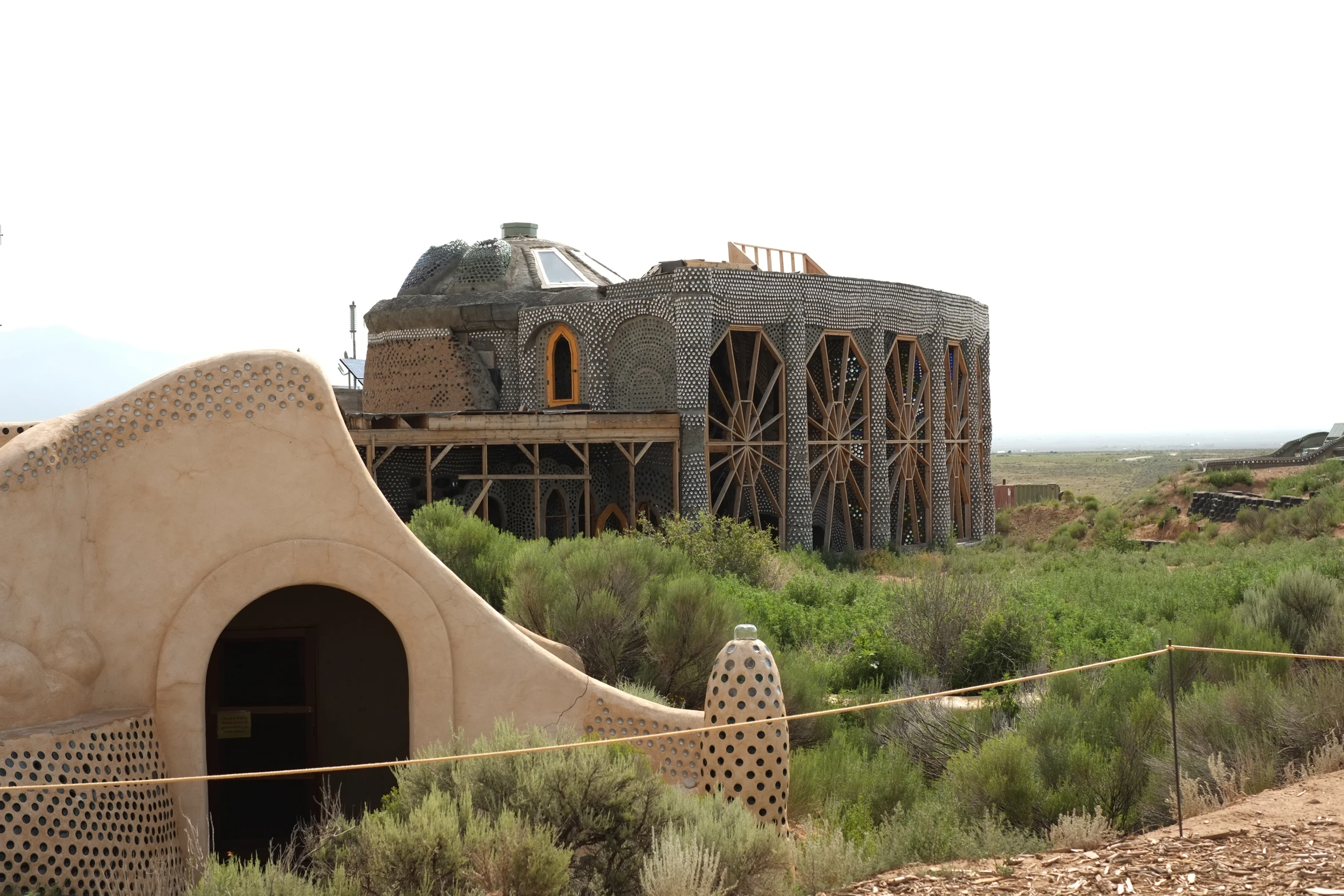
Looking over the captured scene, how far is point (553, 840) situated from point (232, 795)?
4683 millimetres

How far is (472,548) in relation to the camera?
17172 mm

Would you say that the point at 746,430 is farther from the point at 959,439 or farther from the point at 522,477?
the point at 959,439

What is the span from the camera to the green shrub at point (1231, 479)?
1503 inches

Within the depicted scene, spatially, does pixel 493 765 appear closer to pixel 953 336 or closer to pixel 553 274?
pixel 553 274

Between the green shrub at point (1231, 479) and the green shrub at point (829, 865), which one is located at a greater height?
the green shrub at point (1231, 479)

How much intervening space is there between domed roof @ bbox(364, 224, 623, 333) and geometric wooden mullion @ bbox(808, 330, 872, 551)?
5847 millimetres

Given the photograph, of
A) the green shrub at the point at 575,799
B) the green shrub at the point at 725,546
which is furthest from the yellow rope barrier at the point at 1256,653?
the green shrub at the point at 725,546

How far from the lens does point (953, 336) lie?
34.0m

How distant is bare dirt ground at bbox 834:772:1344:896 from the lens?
246 inches

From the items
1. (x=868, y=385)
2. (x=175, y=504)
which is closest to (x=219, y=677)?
(x=175, y=504)

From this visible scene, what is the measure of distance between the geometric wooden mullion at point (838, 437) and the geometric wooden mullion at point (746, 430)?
914 mm

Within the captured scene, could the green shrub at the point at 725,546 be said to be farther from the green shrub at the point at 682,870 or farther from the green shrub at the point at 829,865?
the green shrub at the point at 682,870

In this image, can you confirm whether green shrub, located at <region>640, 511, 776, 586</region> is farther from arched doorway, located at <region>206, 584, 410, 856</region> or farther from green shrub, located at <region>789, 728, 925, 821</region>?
green shrub, located at <region>789, 728, 925, 821</region>

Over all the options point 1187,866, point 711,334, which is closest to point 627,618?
point 1187,866
